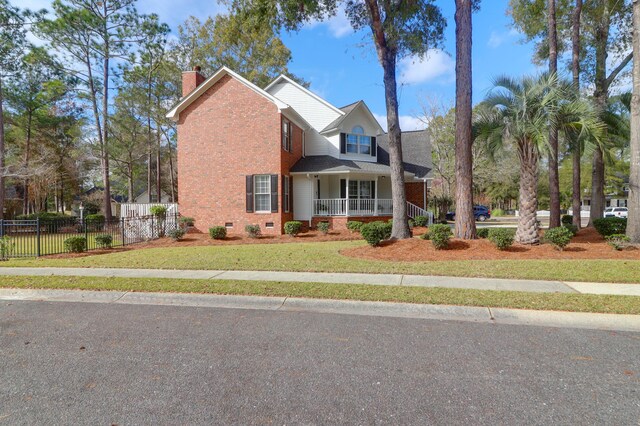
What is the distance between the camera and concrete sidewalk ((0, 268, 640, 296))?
6422mm

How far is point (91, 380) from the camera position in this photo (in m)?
3.40

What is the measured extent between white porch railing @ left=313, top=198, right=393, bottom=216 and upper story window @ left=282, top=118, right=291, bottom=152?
328cm

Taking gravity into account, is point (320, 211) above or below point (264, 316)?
above

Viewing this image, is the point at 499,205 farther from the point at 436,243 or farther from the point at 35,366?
the point at 35,366

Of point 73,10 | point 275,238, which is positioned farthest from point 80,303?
point 73,10

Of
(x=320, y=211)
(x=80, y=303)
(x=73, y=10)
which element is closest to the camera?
(x=80, y=303)

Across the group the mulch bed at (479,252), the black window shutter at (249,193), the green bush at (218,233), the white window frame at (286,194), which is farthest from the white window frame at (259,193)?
the mulch bed at (479,252)

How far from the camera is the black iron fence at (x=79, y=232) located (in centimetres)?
1231

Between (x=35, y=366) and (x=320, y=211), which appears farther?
(x=320, y=211)

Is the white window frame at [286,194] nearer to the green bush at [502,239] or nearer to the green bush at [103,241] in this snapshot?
the green bush at [103,241]

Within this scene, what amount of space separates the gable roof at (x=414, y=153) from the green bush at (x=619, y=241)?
11210 mm

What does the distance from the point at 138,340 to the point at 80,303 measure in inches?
108

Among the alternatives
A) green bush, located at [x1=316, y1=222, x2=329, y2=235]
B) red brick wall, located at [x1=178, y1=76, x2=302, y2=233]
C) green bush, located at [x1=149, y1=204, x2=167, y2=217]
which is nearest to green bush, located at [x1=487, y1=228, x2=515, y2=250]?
green bush, located at [x1=316, y1=222, x2=329, y2=235]

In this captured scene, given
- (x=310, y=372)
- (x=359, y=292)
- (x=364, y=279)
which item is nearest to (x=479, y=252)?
(x=364, y=279)
